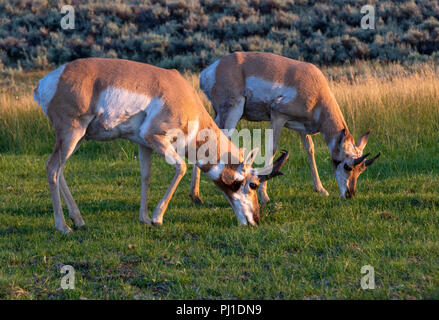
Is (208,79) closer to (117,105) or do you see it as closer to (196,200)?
(196,200)

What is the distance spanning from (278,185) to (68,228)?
417cm

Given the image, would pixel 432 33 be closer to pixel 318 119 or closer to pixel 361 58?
pixel 361 58

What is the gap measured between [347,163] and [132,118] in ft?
12.2

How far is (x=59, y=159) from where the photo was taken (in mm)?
7531

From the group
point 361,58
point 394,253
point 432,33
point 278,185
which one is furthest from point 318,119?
point 432,33

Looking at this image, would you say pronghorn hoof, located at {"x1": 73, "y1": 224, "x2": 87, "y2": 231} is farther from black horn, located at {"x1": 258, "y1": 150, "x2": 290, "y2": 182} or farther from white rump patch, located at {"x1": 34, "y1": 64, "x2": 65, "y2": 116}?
black horn, located at {"x1": 258, "y1": 150, "x2": 290, "y2": 182}

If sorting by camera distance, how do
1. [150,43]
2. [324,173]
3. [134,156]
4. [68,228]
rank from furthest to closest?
1. [150,43]
2. [134,156]
3. [324,173]
4. [68,228]

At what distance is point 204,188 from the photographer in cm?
1054

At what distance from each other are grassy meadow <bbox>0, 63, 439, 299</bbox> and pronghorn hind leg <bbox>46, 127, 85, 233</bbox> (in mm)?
206

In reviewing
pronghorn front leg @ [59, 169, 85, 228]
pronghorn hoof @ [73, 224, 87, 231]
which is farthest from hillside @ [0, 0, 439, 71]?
Result: pronghorn hoof @ [73, 224, 87, 231]

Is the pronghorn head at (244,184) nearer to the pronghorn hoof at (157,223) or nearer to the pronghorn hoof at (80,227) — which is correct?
the pronghorn hoof at (157,223)

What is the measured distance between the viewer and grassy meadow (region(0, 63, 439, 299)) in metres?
5.67

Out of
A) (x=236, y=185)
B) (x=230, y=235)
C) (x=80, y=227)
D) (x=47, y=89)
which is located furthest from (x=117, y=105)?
(x=230, y=235)

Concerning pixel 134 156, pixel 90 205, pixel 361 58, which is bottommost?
pixel 361 58
